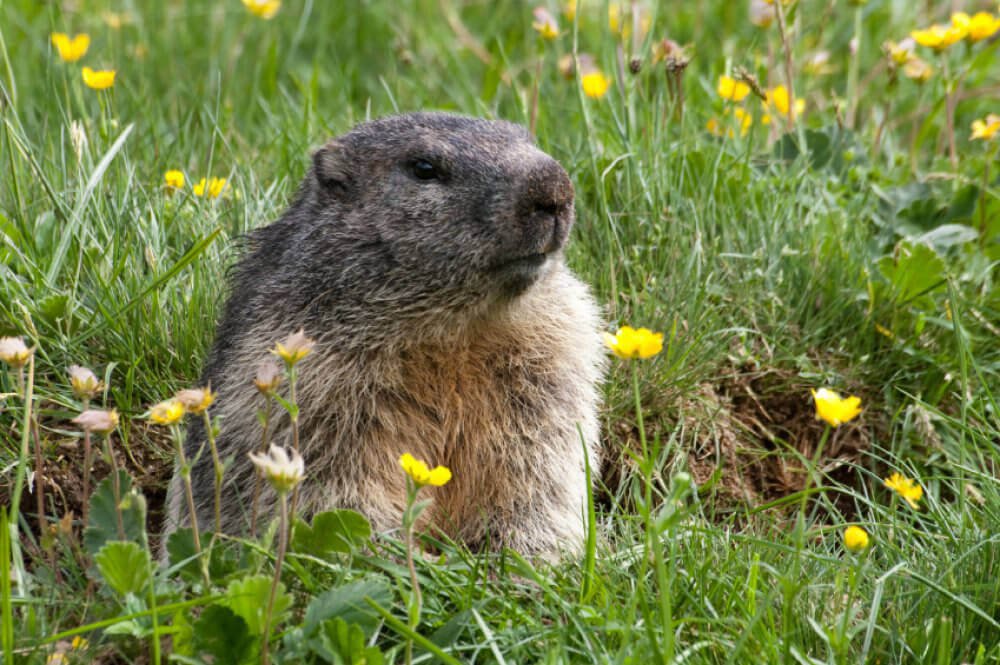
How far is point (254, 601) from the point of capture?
2.73 meters

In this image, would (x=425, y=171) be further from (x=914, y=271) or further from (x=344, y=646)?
(x=914, y=271)

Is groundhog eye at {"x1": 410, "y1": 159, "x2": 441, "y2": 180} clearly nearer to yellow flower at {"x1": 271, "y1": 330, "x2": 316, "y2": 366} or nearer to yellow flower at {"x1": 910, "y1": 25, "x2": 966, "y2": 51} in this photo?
yellow flower at {"x1": 271, "y1": 330, "x2": 316, "y2": 366}

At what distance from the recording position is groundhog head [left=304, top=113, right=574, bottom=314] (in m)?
3.51

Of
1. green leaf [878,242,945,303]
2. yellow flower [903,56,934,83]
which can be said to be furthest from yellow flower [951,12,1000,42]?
green leaf [878,242,945,303]

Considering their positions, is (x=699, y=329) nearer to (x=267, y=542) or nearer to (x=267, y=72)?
(x=267, y=542)

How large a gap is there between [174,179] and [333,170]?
3.81ft

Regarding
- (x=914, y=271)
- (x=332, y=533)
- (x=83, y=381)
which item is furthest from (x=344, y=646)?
(x=914, y=271)

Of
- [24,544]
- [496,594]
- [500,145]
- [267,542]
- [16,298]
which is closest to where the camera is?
[267,542]

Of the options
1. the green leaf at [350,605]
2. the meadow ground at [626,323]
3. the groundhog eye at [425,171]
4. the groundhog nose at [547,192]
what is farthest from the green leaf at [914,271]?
the green leaf at [350,605]

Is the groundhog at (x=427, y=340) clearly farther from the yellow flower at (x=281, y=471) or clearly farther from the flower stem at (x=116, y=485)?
the yellow flower at (x=281, y=471)

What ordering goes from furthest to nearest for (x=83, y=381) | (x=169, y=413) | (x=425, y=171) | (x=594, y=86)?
1. (x=594, y=86)
2. (x=425, y=171)
3. (x=83, y=381)
4. (x=169, y=413)

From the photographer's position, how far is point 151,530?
13.8 feet

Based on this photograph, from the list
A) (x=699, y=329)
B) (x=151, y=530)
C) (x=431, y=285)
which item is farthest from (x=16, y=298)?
(x=699, y=329)

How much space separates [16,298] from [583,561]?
6.65 feet
